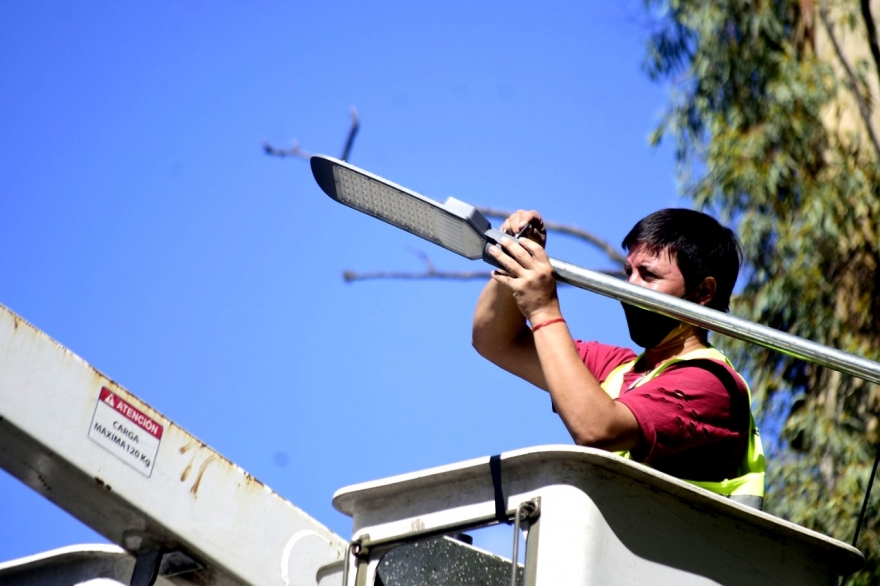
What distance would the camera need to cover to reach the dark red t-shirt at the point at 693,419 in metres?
2.52

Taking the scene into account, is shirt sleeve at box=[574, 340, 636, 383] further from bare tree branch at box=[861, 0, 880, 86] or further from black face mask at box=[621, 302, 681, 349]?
bare tree branch at box=[861, 0, 880, 86]

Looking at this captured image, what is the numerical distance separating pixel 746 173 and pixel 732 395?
6.07 m

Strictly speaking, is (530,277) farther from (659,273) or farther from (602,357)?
(602,357)

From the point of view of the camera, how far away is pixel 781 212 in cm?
850

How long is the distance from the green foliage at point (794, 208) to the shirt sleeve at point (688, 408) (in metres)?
4.78

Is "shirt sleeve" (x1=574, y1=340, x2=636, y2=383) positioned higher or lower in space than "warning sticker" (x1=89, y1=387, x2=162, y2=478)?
higher

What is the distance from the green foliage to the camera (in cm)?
761

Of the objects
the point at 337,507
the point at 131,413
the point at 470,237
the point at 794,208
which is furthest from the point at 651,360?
the point at 794,208

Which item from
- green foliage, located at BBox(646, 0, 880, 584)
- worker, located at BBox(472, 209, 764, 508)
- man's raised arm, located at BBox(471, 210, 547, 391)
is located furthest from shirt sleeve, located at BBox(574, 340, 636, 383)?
green foliage, located at BBox(646, 0, 880, 584)

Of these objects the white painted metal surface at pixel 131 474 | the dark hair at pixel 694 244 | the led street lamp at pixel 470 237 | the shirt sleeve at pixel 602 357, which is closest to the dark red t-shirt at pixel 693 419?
the led street lamp at pixel 470 237

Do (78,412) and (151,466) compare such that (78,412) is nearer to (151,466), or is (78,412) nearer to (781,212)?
(151,466)

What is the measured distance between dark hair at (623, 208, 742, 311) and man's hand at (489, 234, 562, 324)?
536mm

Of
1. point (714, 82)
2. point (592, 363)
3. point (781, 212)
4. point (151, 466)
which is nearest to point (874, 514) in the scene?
point (781, 212)

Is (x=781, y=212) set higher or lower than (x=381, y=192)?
higher
